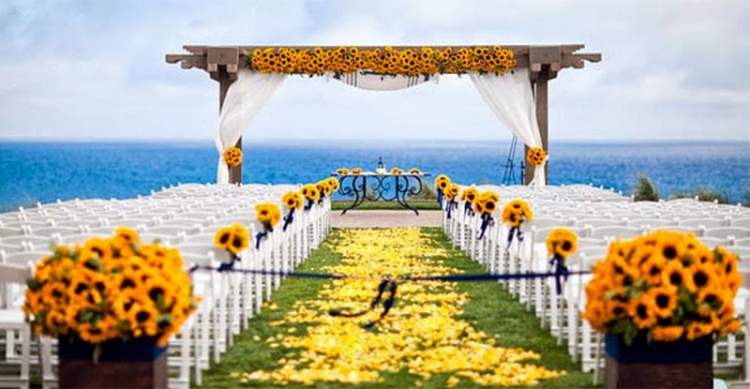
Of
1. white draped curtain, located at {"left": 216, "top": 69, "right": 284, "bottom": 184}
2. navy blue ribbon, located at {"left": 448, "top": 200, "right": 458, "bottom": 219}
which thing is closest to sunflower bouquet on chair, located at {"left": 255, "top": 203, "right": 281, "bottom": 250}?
navy blue ribbon, located at {"left": 448, "top": 200, "right": 458, "bottom": 219}

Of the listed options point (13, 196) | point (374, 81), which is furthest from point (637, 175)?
point (13, 196)

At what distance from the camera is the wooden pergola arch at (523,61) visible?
20031mm

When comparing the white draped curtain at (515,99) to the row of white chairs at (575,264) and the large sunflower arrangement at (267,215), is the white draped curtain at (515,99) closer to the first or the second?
the row of white chairs at (575,264)

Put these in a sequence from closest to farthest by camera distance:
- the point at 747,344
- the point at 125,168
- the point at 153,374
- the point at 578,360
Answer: the point at 153,374 → the point at 747,344 → the point at 578,360 → the point at 125,168

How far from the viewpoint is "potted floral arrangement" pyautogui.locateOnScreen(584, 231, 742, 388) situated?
5508mm

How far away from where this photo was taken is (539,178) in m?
20.4

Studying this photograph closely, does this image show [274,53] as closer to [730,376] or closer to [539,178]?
[539,178]

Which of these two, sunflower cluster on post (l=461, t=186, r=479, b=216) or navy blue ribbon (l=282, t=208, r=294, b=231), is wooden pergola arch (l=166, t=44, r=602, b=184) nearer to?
sunflower cluster on post (l=461, t=186, r=479, b=216)

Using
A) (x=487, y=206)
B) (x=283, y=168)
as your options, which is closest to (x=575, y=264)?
(x=487, y=206)

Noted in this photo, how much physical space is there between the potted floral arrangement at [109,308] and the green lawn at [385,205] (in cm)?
1640

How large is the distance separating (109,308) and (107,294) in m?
0.07

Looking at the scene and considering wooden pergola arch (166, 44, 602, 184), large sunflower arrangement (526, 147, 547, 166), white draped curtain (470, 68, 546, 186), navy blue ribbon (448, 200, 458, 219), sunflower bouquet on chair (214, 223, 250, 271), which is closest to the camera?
sunflower bouquet on chair (214, 223, 250, 271)

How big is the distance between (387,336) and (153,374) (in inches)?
108

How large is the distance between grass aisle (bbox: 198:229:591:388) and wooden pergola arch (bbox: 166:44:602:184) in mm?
9358
